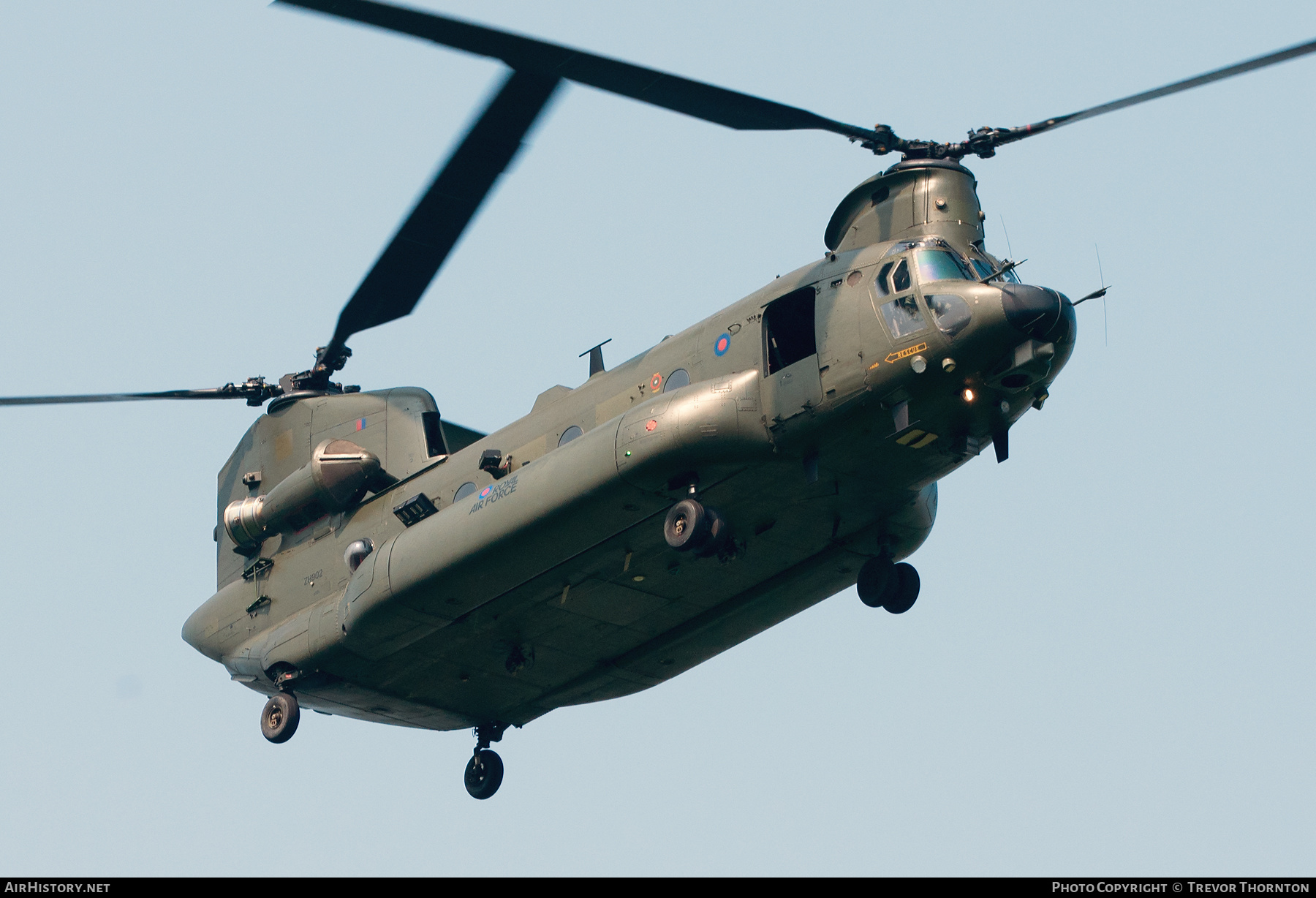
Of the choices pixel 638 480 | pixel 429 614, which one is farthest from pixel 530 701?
pixel 638 480

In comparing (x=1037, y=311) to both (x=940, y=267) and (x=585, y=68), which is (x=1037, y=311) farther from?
(x=585, y=68)

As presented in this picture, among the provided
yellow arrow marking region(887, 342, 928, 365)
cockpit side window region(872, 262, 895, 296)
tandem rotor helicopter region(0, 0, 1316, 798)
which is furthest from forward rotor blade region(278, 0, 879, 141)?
yellow arrow marking region(887, 342, 928, 365)

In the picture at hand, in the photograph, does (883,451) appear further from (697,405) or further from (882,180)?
(882,180)

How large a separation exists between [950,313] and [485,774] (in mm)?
12021

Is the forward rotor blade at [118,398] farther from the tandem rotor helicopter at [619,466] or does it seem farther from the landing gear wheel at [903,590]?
the landing gear wheel at [903,590]

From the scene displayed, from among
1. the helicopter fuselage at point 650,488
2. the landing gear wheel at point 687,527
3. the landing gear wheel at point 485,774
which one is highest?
the helicopter fuselage at point 650,488

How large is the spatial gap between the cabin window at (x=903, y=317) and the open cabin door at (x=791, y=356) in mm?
1004

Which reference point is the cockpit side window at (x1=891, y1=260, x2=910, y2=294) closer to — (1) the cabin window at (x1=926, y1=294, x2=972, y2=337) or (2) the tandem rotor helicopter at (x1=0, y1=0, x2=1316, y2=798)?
(2) the tandem rotor helicopter at (x1=0, y1=0, x2=1316, y2=798)

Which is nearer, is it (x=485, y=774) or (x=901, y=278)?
(x=901, y=278)

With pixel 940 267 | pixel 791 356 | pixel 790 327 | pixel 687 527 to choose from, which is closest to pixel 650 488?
pixel 687 527

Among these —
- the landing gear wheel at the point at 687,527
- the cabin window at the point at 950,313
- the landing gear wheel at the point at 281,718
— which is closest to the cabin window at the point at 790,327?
the cabin window at the point at 950,313

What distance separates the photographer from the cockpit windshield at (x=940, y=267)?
2245 cm

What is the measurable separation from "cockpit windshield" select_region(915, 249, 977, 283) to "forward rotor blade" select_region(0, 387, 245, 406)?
12.8 m

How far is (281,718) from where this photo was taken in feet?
91.2
